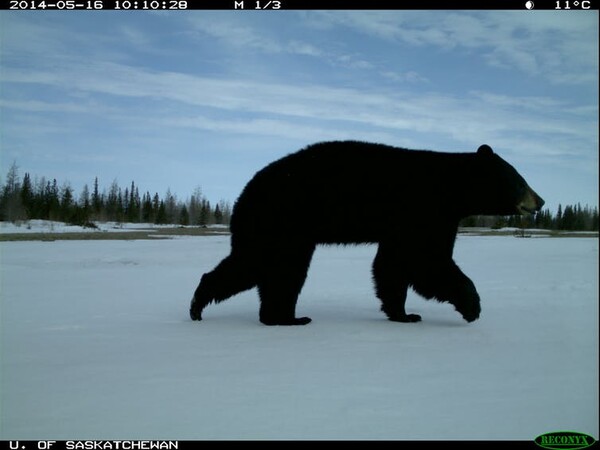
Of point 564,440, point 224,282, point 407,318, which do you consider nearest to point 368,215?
point 407,318

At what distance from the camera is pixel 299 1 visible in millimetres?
6508

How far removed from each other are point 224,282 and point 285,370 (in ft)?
10.1

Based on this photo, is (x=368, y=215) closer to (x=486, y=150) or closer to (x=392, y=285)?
(x=392, y=285)

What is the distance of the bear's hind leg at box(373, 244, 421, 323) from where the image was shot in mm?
7688

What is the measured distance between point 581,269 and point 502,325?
768 cm

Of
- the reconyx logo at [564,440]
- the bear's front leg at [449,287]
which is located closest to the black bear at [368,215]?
the bear's front leg at [449,287]

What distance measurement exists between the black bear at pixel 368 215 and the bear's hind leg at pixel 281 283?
0.01 m

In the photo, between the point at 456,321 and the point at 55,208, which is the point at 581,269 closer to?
the point at 456,321

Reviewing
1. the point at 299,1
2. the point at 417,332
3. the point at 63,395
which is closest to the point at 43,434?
the point at 63,395

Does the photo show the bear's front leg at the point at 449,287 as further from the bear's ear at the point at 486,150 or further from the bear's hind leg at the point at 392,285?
the bear's ear at the point at 486,150

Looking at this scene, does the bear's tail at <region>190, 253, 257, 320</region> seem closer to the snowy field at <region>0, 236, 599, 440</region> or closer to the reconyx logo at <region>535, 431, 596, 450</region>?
the snowy field at <region>0, 236, 599, 440</region>

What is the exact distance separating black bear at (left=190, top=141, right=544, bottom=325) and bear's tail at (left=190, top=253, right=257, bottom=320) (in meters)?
0.01

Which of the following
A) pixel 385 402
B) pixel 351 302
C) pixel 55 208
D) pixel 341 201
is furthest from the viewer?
pixel 55 208

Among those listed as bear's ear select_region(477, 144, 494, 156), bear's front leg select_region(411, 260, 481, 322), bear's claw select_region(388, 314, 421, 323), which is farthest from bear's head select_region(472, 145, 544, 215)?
bear's claw select_region(388, 314, 421, 323)
